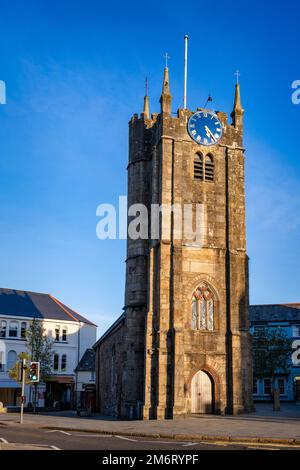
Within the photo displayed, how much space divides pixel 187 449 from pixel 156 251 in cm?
2056

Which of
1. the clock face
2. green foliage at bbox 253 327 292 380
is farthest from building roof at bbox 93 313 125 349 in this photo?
green foliage at bbox 253 327 292 380

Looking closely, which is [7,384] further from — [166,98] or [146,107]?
[166,98]

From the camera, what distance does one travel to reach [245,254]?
38375 millimetres

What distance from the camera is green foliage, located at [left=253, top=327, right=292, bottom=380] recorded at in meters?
59.8

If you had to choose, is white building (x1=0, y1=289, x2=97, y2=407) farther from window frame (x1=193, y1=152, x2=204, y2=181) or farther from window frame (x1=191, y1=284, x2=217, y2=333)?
window frame (x1=193, y1=152, x2=204, y2=181)

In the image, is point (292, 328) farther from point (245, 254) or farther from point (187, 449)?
point (187, 449)

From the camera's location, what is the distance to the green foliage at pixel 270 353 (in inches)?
2355

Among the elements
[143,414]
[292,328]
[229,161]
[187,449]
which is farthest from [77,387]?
[187,449]

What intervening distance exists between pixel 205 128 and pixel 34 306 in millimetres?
39592

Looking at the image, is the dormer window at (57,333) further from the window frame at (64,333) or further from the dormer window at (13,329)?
the dormer window at (13,329)

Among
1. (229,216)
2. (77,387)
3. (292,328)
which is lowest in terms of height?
(77,387)

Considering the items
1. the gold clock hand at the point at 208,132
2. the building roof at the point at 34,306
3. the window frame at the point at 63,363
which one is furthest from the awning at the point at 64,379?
the gold clock hand at the point at 208,132

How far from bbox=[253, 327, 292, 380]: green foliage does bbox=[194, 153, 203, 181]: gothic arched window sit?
27531 mm
